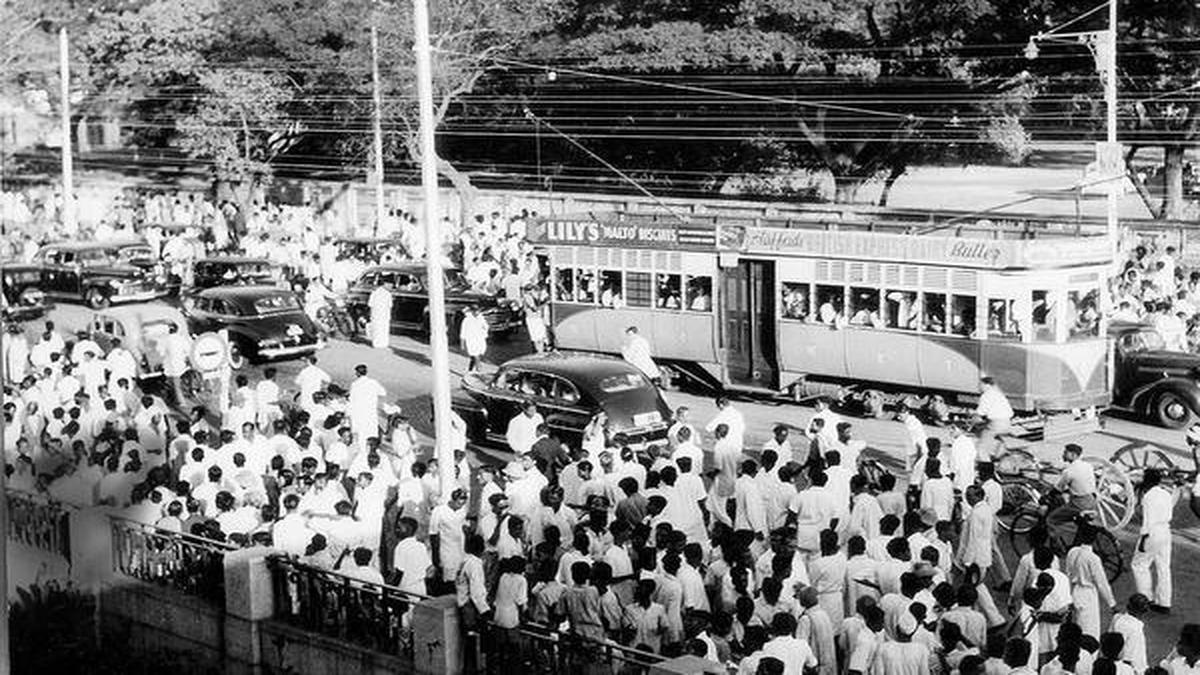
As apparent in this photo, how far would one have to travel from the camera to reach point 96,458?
19.6 metres

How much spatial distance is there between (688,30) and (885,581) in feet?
115

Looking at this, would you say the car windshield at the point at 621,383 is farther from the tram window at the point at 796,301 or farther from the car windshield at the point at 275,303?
the car windshield at the point at 275,303

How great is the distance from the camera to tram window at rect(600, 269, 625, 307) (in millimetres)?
29844

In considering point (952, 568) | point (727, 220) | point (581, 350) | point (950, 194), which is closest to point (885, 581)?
point (952, 568)

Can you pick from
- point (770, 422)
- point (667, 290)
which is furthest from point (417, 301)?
point (770, 422)

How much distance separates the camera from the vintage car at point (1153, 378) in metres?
25.6

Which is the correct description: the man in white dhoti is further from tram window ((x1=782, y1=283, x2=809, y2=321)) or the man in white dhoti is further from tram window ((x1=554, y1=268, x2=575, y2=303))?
tram window ((x1=782, y1=283, x2=809, y2=321))

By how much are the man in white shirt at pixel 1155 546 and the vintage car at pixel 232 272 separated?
23.2 metres

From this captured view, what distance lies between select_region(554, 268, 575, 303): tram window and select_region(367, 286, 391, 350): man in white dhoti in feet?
10.9

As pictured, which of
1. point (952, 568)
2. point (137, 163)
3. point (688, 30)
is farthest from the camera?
point (137, 163)

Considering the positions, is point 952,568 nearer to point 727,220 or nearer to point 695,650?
point 695,650

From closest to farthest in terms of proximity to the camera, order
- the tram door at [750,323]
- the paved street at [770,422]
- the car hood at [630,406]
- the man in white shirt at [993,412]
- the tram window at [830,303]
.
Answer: the paved street at [770,422], the man in white shirt at [993,412], the car hood at [630,406], the tram window at [830,303], the tram door at [750,323]

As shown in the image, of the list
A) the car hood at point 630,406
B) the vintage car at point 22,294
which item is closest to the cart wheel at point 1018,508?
the car hood at point 630,406

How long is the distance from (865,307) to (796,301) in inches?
50.0
